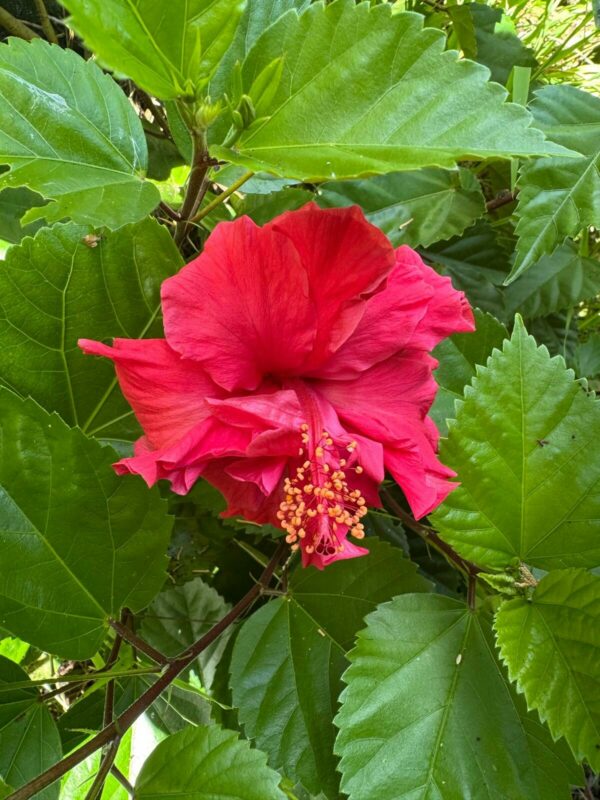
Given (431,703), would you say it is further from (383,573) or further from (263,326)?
(263,326)

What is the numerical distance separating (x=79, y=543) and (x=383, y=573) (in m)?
0.37

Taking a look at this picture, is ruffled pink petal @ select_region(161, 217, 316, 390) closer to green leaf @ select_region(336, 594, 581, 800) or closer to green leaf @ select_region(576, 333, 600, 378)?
green leaf @ select_region(336, 594, 581, 800)

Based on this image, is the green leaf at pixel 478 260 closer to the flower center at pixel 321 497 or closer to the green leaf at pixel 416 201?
the green leaf at pixel 416 201

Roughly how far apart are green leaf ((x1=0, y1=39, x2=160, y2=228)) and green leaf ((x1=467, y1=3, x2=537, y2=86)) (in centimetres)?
77

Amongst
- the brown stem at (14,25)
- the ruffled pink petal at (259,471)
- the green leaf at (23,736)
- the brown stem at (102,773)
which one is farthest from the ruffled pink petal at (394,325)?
the brown stem at (14,25)

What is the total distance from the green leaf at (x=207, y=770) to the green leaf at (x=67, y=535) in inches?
5.8

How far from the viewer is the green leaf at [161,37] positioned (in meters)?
0.55

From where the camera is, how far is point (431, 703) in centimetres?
76

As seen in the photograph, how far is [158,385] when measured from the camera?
25.2 inches

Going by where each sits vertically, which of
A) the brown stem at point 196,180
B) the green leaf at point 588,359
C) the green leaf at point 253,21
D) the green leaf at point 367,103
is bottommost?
the green leaf at point 588,359

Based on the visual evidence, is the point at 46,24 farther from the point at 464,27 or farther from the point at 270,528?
the point at 270,528

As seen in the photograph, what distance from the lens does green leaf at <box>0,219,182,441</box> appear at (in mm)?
728

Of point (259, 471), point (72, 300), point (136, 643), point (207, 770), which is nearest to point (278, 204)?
point (72, 300)

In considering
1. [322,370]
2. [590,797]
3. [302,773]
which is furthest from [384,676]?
[590,797]
